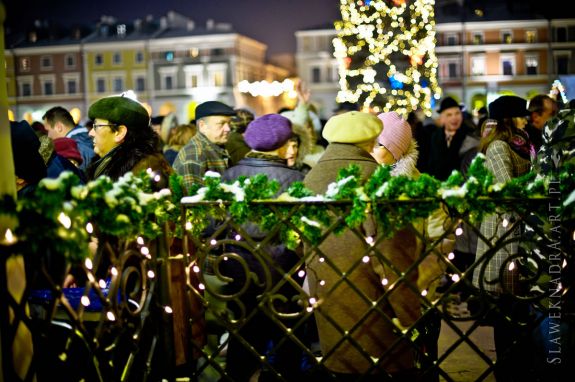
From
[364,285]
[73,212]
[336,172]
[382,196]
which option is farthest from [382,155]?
[73,212]

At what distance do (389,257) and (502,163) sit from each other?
2.15 metres

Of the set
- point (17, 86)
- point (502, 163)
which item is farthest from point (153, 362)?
point (17, 86)

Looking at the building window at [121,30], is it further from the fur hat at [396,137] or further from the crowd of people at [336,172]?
the fur hat at [396,137]

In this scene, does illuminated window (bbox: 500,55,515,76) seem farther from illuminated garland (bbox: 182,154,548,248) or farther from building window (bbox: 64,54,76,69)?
illuminated garland (bbox: 182,154,548,248)

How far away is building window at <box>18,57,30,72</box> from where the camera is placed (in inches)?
3642

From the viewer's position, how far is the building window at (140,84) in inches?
3656

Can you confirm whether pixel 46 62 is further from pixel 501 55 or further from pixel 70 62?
pixel 501 55

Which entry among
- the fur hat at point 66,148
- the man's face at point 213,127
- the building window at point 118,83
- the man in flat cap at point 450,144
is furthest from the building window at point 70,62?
the man's face at point 213,127

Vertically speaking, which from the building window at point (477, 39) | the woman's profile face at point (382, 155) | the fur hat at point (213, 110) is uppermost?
the building window at point (477, 39)

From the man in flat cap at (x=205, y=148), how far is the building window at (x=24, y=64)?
92.1m

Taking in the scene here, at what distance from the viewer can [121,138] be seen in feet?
16.7

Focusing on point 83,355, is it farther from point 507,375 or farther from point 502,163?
point 502,163

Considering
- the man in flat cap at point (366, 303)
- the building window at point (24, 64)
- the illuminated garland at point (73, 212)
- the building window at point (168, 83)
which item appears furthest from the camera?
the building window at point (168, 83)

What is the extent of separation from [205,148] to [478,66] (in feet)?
259
